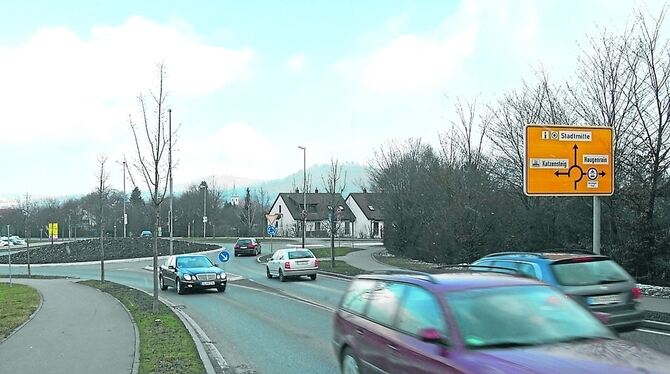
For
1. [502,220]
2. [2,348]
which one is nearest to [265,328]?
[2,348]

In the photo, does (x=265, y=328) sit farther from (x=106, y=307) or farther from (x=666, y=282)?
(x=666, y=282)

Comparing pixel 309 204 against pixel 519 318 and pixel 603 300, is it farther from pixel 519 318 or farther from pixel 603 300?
pixel 519 318

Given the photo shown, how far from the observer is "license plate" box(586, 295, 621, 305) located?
9253 millimetres

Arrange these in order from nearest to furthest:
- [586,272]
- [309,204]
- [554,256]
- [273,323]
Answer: [586,272] → [554,256] → [273,323] → [309,204]

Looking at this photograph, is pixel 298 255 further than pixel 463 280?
Yes

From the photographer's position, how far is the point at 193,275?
72.0 ft

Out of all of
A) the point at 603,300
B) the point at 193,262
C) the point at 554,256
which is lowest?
the point at 193,262

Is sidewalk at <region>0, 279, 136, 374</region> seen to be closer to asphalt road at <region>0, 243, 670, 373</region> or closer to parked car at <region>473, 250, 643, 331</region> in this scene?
asphalt road at <region>0, 243, 670, 373</region>

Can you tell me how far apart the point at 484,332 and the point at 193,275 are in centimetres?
1824

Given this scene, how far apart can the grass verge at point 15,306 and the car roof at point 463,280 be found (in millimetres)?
9576

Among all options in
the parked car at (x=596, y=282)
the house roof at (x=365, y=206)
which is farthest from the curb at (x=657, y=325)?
the house roof at (x=365, y=206)

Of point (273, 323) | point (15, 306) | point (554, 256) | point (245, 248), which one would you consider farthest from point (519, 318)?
point (245, 248)

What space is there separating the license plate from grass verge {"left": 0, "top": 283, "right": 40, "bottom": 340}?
1062cm

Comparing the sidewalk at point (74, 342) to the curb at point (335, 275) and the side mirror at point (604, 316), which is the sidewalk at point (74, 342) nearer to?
the side mirror at point (604, 316)
